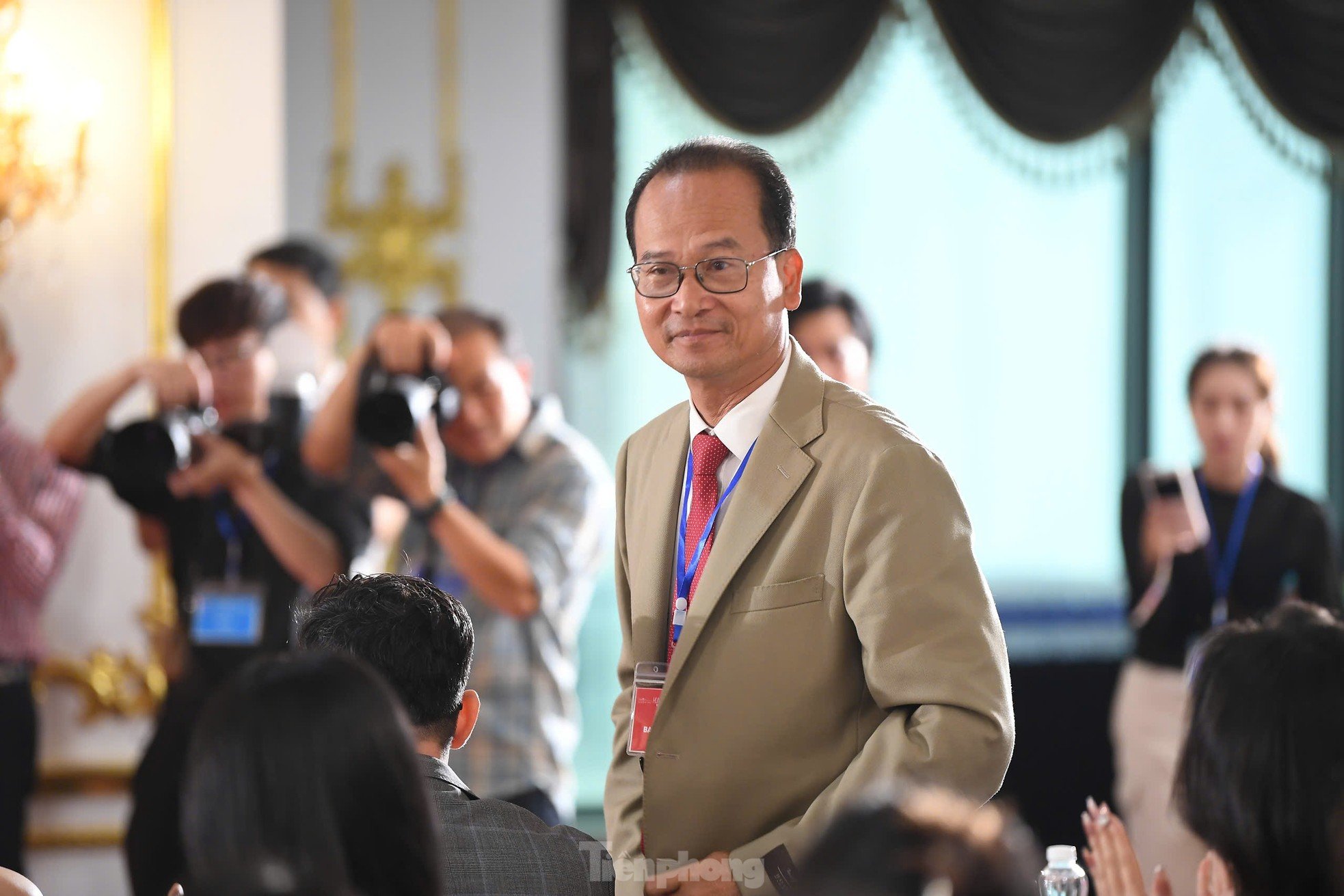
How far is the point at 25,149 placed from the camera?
3.48 m

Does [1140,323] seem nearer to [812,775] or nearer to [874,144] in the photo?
[874,144]

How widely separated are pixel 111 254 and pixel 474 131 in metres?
1.34

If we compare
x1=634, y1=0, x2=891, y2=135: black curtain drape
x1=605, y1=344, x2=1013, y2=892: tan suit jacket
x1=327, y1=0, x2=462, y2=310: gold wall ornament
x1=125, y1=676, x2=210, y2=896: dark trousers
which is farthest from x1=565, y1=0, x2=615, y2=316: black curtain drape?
x1=605, y1=344, x2=1013, y2=892: tan suit jacket

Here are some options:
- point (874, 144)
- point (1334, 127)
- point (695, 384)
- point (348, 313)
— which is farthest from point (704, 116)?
point (695, 384)

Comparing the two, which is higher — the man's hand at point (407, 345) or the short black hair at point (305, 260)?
the short black hair at point (305, 260)

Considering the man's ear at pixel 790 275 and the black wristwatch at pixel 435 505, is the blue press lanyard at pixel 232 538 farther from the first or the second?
the man's ear at pixel 790 275

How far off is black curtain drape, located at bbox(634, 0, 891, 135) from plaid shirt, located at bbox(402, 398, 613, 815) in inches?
77.5

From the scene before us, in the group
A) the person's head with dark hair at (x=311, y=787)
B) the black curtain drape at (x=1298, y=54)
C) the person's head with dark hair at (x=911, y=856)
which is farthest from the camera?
the black curtain drape at (x=1298, y=54)

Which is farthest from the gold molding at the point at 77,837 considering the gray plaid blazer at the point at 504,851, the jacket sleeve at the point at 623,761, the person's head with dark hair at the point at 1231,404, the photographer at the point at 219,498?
the person's head with dark hair at the point at 1231,404

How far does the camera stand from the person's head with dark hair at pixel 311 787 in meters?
0.96

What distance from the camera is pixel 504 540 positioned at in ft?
9.46

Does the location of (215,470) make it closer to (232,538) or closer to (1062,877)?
(232,538)

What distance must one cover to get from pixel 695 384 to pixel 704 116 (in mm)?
3223

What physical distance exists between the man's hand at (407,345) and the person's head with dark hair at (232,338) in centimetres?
33
